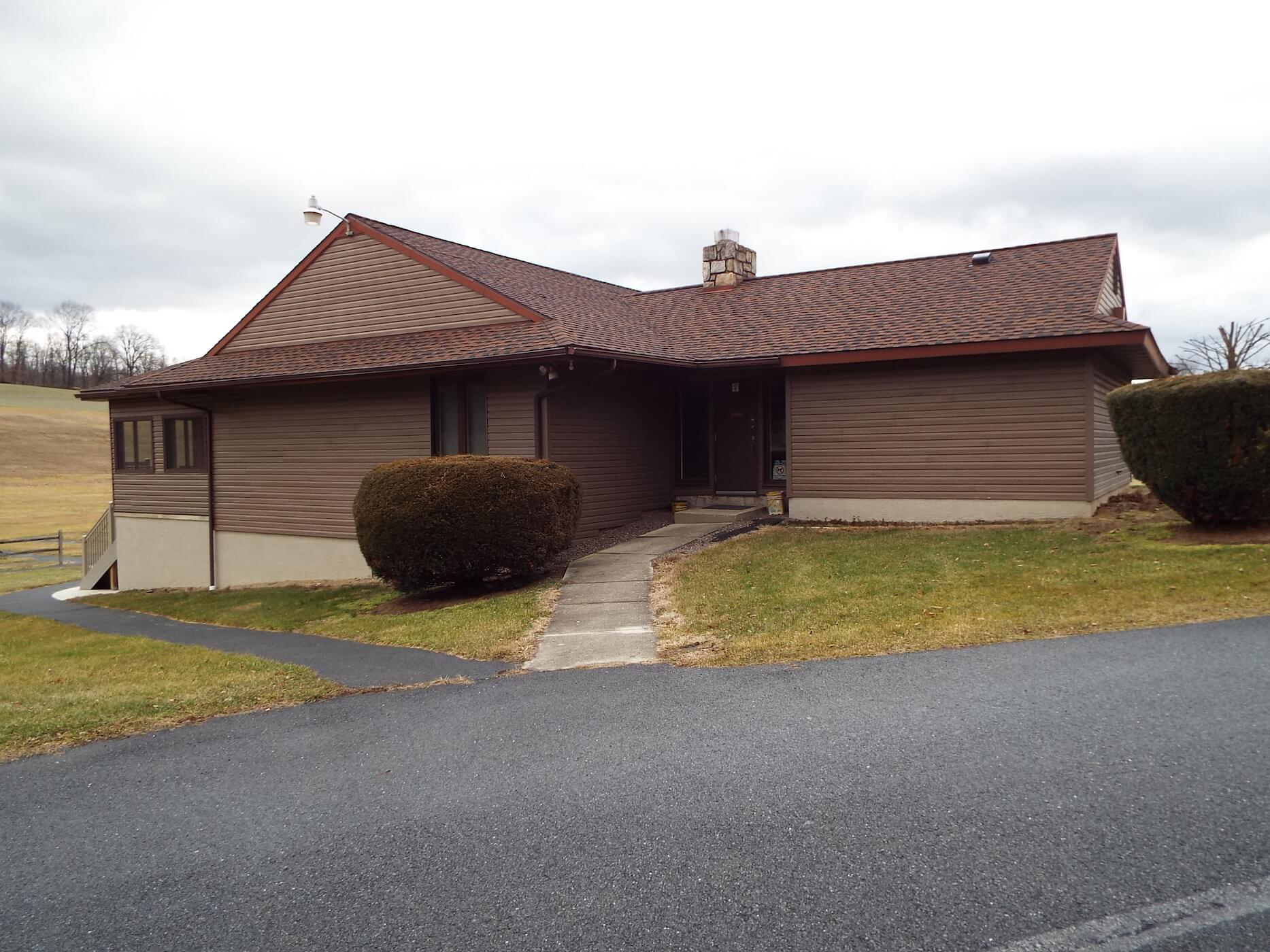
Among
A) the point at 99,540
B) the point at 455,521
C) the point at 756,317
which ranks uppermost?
the point at 756,317

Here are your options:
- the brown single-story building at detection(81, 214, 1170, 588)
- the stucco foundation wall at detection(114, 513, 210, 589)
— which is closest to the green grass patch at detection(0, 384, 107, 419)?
the stucco foundation wall at detection(114, 513, 210, 589)

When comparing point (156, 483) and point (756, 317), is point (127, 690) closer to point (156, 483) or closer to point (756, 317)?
point (756, 317)

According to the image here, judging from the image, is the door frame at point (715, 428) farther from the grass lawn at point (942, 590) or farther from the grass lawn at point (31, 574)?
the grass lawn at point (31, 574)

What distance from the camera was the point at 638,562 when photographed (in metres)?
12.2

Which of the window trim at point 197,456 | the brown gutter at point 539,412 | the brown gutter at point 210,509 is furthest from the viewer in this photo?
the window trim at point 197,456

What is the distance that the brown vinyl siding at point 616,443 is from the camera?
14359 mm

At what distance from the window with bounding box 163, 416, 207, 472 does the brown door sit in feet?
34.9

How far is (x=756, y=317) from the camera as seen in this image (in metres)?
17.7

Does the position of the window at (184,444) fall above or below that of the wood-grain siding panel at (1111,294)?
below

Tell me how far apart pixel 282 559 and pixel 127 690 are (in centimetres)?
1032

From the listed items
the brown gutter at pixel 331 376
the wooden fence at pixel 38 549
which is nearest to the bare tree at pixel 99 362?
the wooden fence at pixel 38 549

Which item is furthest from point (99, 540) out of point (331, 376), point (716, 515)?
point (716, 515)

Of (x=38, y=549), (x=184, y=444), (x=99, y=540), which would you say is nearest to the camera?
(x=184, y=444)

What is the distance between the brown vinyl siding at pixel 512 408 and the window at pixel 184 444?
25.3 ft
